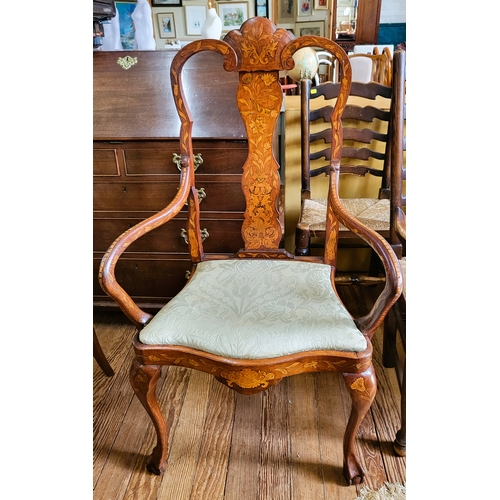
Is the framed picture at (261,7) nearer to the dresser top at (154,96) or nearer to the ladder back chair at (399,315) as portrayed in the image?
the dresser top at (154,96)

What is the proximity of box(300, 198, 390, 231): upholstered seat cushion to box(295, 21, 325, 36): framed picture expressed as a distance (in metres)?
1.67

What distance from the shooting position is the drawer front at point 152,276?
1.77 m

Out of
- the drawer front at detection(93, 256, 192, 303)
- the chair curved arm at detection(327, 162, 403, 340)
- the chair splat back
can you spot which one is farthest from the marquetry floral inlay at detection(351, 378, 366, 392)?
the drawer front at detection(93, 256, 192, 303)

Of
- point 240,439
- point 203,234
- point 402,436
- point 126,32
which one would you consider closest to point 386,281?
point 402,436

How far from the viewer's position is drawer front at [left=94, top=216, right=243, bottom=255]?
1657 mm

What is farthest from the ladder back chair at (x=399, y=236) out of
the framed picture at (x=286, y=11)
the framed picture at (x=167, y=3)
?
the framed picture at (x=167, y=3)

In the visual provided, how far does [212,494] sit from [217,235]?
3.05 ft

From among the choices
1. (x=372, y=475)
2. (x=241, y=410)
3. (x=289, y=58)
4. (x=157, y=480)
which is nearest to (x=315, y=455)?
(x=372, y=475)

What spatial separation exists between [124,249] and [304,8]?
2.54m

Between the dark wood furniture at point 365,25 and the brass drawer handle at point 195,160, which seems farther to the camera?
the dark wood furniture at point 365,25

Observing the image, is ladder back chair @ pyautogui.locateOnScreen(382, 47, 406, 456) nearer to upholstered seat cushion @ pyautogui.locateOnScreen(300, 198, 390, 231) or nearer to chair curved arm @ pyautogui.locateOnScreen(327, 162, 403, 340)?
upholstered seat cushion @ pyautogui.locateOnScreen(300, 198, 390, 231)

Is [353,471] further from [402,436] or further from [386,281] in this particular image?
[386,281]

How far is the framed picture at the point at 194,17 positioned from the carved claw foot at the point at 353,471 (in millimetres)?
2756

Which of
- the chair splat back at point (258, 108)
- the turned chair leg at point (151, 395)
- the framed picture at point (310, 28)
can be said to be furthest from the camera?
the framed picture at point (310, 28)
